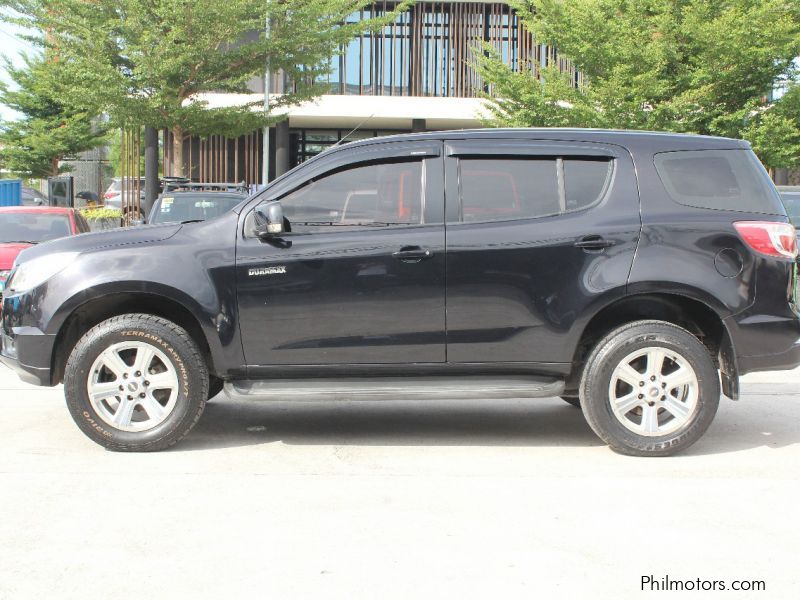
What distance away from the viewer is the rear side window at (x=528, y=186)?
239 inches

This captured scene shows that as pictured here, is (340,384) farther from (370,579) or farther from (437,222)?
(370,579)

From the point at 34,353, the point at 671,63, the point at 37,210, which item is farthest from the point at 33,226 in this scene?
the point at 671,63

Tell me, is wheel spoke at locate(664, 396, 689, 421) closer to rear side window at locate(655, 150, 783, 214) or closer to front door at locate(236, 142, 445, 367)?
rear side window at locate(655, 150, 783, 214)

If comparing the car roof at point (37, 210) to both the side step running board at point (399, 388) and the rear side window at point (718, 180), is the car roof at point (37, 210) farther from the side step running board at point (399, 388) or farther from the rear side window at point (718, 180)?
the rear side window at point (718, 180)

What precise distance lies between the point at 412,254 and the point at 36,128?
36.3 meters

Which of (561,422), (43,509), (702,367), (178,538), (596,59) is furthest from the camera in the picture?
(596,59)

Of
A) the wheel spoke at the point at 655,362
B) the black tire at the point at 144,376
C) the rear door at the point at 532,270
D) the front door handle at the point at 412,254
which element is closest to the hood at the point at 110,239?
the black tire at the point at 144,376

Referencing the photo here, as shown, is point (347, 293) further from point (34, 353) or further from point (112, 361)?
point (34, 353)

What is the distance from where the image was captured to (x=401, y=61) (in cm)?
3256

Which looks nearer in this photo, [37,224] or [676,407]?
[676,407]

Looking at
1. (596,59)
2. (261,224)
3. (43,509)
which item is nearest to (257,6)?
(596,59)

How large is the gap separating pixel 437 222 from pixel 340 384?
46.3 inches

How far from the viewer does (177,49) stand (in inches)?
770

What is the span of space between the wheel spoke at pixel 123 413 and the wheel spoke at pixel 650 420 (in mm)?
3166
